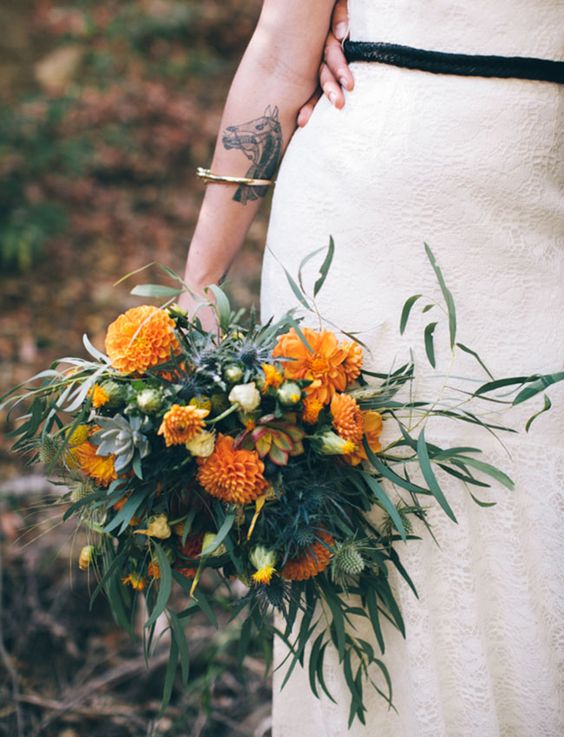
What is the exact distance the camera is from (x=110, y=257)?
4133mm

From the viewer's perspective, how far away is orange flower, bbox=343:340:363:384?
3.44 feet

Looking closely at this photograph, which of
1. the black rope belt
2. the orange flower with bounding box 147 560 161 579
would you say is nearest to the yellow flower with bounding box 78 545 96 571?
the orange flower with bounding box 147 560 161 579

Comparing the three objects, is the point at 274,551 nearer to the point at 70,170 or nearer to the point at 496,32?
the point at 496,32

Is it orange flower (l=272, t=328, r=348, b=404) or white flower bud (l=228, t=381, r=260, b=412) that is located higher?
orange flower (l=272, t=328, r=348, b=404)

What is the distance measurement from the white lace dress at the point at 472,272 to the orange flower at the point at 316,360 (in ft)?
0.40

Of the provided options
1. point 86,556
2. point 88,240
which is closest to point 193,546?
point 86,556

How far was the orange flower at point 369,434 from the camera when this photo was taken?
3.39ft

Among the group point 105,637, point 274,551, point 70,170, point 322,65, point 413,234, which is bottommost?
point 105,637

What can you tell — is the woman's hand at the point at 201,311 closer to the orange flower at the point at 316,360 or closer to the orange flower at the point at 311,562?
the orange flower at the point at 316,360

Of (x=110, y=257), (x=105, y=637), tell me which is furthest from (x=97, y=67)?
(x=105, y=637)

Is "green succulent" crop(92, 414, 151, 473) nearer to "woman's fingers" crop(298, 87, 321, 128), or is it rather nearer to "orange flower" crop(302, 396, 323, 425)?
"orange flower" crop(302, 396, 323, 425)

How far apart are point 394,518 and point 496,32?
0.73 metres

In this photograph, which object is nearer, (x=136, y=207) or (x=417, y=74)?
(x=417, y=74)

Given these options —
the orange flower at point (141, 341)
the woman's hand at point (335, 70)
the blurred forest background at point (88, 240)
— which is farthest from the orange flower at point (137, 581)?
the woman's hand at point (335, 70)
